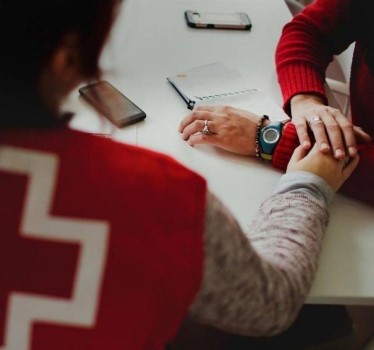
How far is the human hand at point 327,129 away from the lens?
1010mm

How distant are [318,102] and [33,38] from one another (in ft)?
2.67

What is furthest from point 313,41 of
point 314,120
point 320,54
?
point 314,120

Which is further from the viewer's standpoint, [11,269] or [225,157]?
[225,157]

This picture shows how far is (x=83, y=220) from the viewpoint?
1.70 ft

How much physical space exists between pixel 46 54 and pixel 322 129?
672 mm

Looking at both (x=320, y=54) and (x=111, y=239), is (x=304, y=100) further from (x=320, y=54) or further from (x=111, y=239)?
(x=111, y=239)

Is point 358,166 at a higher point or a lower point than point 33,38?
lower

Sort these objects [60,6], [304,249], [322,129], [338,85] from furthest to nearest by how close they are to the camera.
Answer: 1. [338,85]
2. [322,129]
3. [304,249]
4. [60,6]

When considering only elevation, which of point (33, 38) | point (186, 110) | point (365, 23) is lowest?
point (186, 110)

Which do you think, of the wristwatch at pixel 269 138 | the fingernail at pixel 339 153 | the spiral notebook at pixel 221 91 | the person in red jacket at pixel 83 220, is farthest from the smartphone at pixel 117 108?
the person in red jacket at pixel 83 220

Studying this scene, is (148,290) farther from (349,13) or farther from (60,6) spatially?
(349,13)

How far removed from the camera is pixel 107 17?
52cm

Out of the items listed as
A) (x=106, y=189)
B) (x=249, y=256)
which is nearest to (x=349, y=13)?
(x=249, y=256)

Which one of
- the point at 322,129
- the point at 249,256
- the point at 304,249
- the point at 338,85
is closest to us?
the point at 249,256
